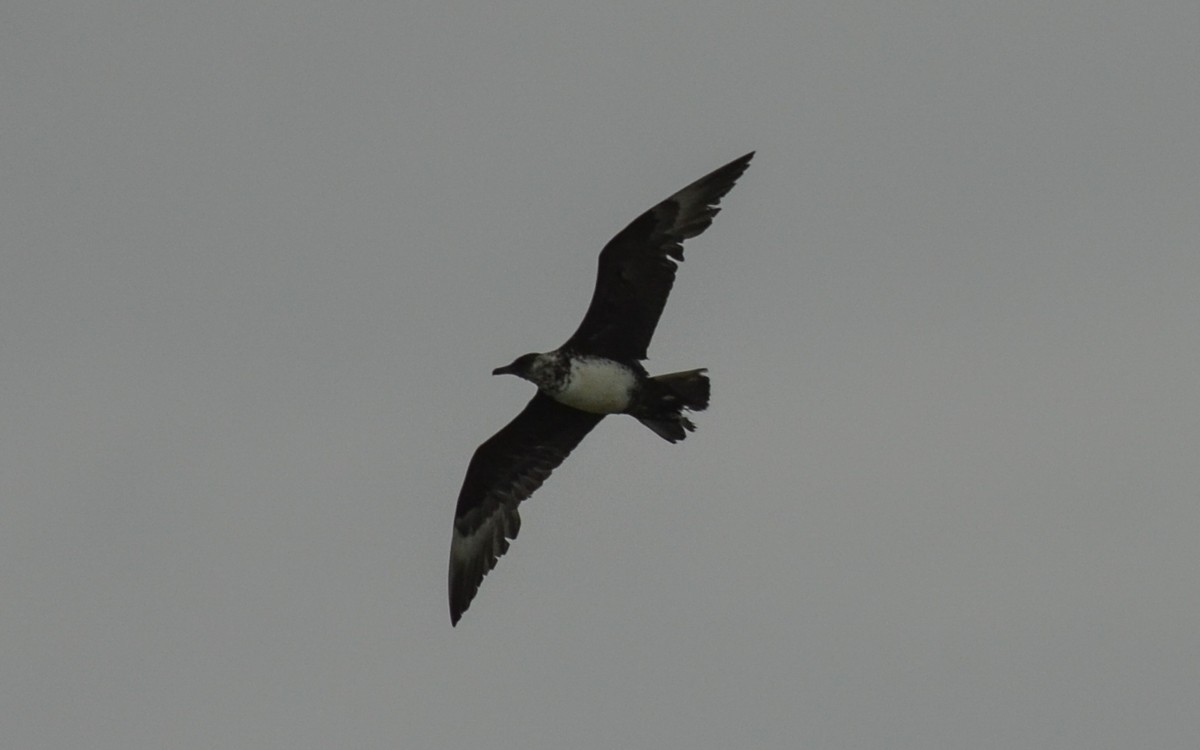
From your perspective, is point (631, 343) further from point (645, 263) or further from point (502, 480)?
point (502, 480)

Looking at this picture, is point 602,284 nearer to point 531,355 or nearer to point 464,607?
point 531,355

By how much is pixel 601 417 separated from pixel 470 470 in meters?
0.96

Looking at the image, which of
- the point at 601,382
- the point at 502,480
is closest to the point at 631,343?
the point at 601,382

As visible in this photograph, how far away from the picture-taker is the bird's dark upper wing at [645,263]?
1331 centimetres

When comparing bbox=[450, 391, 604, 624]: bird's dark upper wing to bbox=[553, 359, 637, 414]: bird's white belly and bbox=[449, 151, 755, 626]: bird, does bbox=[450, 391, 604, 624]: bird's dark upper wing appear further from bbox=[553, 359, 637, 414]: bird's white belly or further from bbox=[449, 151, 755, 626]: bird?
bbox=[553, 359, 637, 414]: bird's white belly

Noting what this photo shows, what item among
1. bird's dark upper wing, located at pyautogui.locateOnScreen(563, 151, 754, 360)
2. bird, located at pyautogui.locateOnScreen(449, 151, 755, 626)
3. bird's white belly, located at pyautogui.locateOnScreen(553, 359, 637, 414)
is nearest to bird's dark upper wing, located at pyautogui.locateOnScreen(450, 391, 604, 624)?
bird, located at pyautogui.locateOnScreen(449, 151, 755, 626)

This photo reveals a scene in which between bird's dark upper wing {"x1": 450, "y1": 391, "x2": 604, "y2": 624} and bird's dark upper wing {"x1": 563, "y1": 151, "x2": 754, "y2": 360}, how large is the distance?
2.81 ft

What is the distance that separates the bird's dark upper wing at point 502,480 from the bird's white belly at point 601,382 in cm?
61

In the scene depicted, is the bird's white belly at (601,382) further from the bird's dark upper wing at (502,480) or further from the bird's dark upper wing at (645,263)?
the bird's dark upper wing at (502,480)

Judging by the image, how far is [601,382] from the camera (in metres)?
13.5

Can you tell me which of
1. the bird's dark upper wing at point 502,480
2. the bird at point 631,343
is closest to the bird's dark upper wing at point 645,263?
the bird at point 631,343

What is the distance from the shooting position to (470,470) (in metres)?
14.5

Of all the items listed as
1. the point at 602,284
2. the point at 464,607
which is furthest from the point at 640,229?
the point at 464,607

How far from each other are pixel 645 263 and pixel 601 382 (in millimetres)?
803
